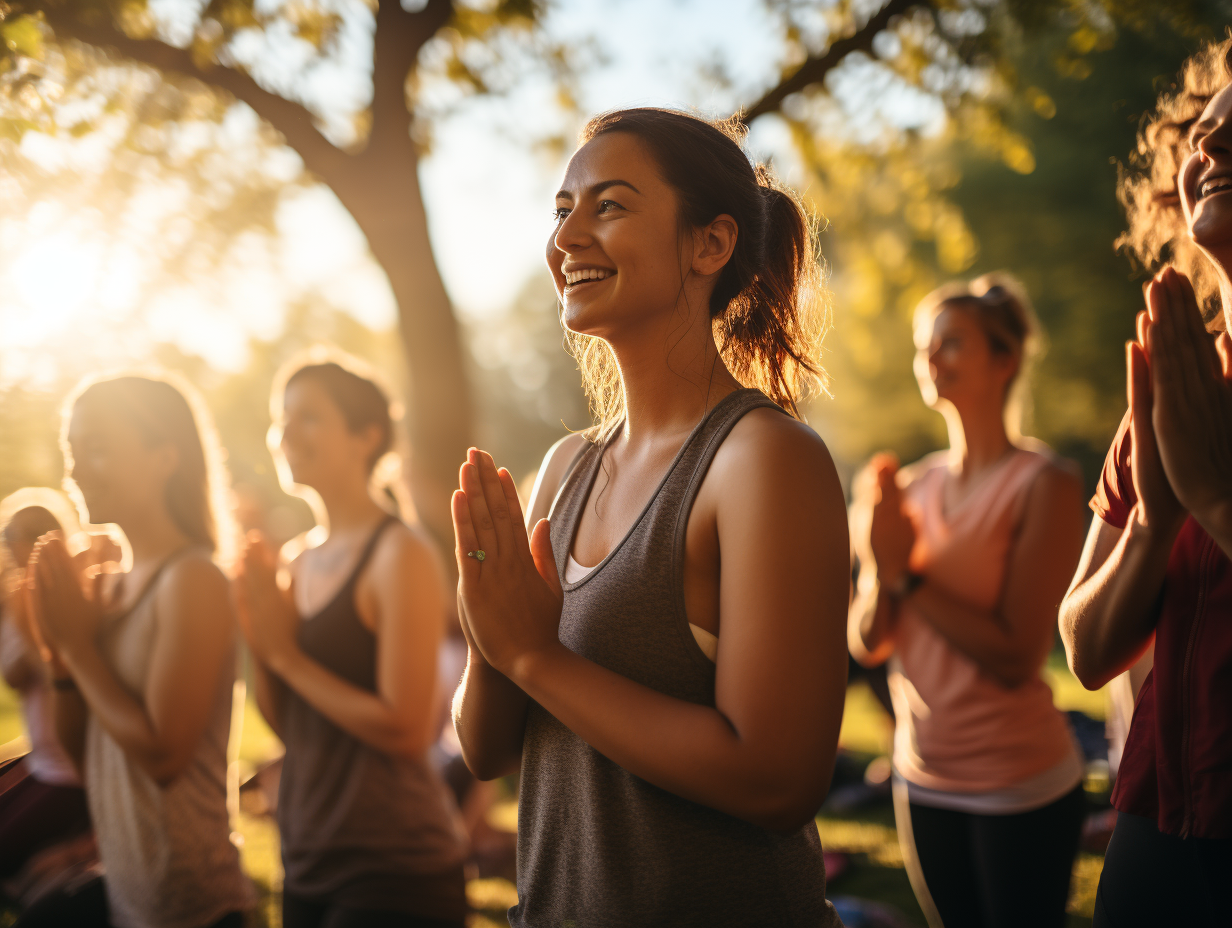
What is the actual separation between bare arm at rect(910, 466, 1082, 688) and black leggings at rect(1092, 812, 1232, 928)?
1.30m

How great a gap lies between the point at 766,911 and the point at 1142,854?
2.00 feet

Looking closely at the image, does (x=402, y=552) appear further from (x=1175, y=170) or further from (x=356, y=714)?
(x=1175, y=170)

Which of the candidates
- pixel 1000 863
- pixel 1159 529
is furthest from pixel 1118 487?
pixel 1000 863

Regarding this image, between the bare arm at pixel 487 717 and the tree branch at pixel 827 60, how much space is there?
Result: 14.2 feet

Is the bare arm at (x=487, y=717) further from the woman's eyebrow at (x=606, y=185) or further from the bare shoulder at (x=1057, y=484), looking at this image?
the bare shoulder at (x=1057, y=484)

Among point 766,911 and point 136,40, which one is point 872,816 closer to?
point 766,911

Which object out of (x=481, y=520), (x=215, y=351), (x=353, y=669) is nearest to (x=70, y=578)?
(x=353, y=669)

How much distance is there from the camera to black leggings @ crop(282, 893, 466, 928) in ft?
7.95

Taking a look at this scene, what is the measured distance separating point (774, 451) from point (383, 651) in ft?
5.73

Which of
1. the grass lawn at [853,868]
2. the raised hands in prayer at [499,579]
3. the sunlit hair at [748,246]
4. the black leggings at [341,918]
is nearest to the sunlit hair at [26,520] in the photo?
the grass lawn at [853,868]

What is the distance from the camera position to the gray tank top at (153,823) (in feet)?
7.88

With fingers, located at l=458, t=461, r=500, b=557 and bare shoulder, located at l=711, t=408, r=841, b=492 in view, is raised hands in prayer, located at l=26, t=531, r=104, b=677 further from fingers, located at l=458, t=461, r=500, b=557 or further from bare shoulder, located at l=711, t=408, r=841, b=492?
bare shoulder, located at l=711, t=408, r=841, b=492

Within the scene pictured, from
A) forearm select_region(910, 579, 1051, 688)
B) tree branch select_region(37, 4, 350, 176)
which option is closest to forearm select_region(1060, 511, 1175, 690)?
forearm select_region(910, 579, 1051, 688)

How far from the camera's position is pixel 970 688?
9.14 ft
